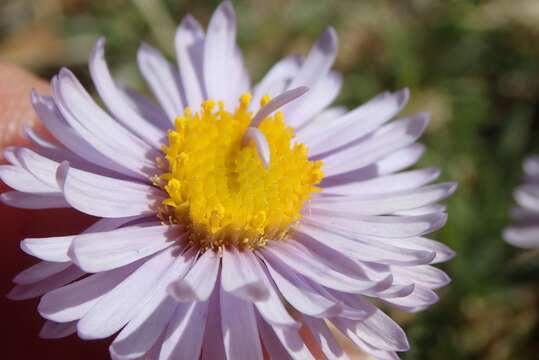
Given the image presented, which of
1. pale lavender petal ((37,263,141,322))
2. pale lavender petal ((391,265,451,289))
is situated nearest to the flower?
pale lavender petal ((391,265,451,289))

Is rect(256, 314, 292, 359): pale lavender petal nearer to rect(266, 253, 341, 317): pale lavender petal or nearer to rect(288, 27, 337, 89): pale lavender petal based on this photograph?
rect(266, 253, 341, 317): pale lavender petal

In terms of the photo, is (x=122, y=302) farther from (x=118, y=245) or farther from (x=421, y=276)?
(x=421, y=276)

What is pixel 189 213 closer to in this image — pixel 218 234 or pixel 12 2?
pixel 218 234

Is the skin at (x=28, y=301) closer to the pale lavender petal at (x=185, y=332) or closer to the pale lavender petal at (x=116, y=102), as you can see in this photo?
the pale lavender petal at (x=116, y=102)


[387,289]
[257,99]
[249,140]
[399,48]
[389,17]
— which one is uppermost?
Answer: [389,17]

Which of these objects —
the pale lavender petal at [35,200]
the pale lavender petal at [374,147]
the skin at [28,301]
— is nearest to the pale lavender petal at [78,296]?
the pale lavender petal at [35,200]

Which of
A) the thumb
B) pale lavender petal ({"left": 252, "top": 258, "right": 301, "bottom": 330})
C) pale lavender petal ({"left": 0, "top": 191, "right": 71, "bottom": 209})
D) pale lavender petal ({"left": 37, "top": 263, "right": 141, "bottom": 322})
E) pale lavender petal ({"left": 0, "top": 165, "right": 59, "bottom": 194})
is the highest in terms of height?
the thumb

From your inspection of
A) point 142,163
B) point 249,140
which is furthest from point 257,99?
point 142,163
